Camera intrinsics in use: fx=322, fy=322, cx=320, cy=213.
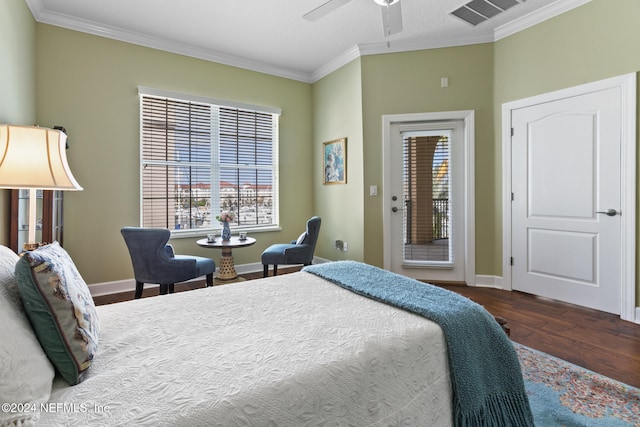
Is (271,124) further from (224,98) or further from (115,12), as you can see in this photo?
(115,12)

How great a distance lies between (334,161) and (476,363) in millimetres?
3642

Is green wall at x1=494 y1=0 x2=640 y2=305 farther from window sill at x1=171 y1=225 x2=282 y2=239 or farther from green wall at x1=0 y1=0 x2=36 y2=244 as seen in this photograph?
green wall at x1=0 y1=0 x2=36 y2=244

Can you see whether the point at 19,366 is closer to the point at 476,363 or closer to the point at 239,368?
the point at 239,368

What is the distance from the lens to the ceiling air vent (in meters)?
3.07

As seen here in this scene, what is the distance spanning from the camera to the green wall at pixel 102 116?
330cm

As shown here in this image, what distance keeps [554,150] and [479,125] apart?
0.82m

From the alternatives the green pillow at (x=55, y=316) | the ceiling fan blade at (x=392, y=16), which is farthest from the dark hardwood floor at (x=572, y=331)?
the ceiling fan blade at (x=392, y=16)

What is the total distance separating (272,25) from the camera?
3.53m

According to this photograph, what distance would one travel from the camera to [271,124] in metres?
4.74

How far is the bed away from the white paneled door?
2439 millimetres

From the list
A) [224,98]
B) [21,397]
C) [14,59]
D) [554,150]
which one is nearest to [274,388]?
[21,397]

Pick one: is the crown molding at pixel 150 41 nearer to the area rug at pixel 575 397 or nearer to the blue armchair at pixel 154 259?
the blue armchair at pixel 154 259

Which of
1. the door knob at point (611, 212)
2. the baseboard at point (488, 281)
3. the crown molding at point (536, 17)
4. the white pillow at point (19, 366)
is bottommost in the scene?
the baseboard at point (488, 281)

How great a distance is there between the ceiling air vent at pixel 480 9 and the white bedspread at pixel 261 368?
10.5ft
